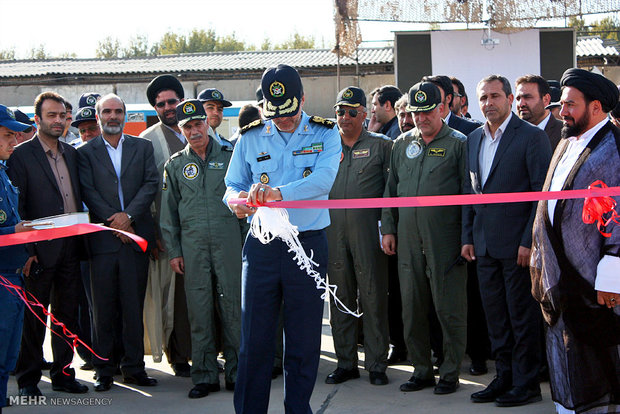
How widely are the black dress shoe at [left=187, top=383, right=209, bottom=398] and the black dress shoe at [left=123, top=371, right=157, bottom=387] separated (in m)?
0.52

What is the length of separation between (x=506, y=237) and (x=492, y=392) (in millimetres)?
1158

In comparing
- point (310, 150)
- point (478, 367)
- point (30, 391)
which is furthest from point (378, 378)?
point (30, 391)

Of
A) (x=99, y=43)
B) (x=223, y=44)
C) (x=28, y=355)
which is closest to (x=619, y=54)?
(x=28, y=355)

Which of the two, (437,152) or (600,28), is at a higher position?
(600,28)

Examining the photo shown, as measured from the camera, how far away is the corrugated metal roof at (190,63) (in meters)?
23.4

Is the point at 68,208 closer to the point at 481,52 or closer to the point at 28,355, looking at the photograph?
the point at 28,355

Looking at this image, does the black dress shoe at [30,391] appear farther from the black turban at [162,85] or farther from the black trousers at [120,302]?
the black turban at [162,85]

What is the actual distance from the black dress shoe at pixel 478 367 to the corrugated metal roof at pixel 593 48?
52.2ft

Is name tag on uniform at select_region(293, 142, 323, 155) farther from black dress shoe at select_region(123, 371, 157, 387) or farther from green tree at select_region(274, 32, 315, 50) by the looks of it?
green tree at select_region(274, 32, 315, 50)

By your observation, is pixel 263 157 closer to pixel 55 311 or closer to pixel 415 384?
pixel 415 384

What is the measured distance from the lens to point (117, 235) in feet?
19.9

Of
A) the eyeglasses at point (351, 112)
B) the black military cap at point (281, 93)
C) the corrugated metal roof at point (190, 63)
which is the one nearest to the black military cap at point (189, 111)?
the eyeglasses at point (351, 112)

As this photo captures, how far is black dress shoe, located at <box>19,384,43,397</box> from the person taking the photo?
571cm

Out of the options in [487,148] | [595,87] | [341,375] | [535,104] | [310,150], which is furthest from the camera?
[535,104]
